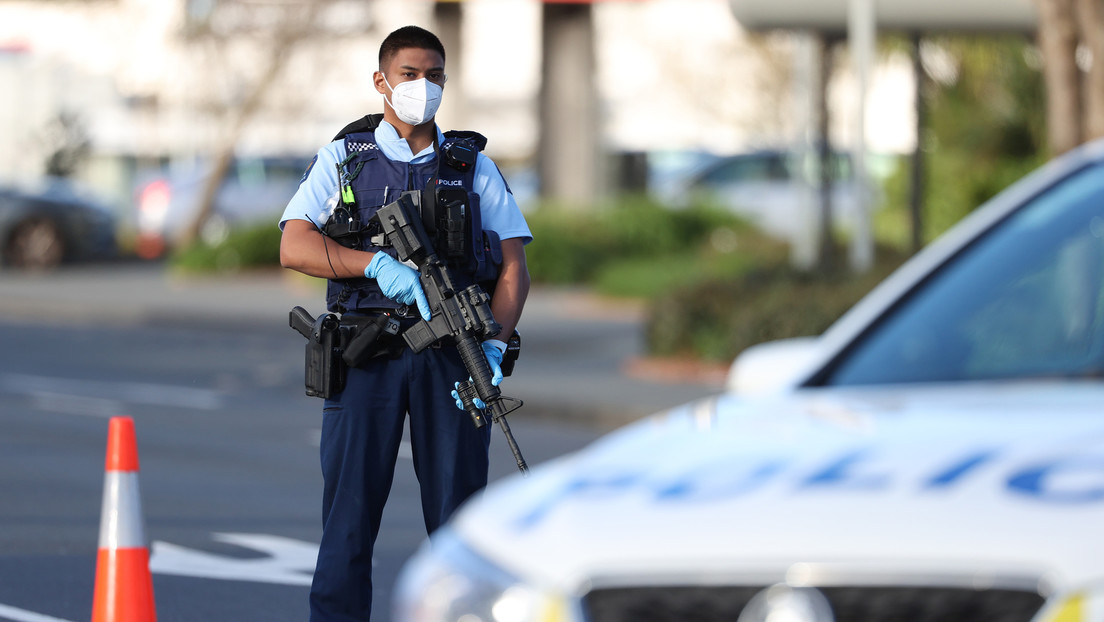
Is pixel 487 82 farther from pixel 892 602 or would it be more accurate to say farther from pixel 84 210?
pixel 892 602

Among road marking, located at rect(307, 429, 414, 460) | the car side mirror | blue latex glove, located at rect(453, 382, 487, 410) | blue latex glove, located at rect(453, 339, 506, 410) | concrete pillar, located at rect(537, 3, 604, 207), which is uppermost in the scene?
concrete pillar, located at rect(537, 3, 604, 207)

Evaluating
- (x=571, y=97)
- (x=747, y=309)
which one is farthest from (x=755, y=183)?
(x=747, y=309)

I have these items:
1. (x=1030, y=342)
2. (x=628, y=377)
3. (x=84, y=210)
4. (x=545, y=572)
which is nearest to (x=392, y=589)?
(x=1030, y=342)

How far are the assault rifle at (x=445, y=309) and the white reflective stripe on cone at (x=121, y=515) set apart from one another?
1.02m

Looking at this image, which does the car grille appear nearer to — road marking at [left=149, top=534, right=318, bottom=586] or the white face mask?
the white face mask

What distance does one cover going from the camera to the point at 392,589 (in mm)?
6949

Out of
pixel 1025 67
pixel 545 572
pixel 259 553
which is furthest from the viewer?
pixel 1025 67

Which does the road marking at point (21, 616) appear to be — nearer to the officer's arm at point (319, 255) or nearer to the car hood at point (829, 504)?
the officer's arm at point (319, 255)

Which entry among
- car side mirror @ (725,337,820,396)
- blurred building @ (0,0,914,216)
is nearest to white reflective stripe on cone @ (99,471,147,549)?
car side mirror @ (725,337,820,396)

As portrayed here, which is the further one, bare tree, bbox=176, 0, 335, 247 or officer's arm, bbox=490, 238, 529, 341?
bare tree, bbox=176, 0, 335, 247

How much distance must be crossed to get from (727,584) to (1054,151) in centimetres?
1170

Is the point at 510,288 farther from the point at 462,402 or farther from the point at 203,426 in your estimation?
the point at 203,426

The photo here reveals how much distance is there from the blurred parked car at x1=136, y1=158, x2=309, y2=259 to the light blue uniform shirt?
23.5 meters

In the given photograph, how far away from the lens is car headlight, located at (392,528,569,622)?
2.39 metres
